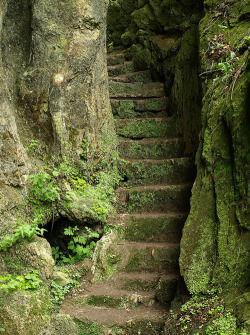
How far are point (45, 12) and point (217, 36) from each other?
314cm

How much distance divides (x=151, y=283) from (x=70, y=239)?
5.18ft

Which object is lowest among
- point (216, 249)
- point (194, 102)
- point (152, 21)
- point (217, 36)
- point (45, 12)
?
point (216, 249)

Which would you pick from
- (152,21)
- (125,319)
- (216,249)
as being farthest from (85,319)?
(152,21)

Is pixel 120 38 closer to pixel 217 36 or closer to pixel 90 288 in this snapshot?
pixel 217 36

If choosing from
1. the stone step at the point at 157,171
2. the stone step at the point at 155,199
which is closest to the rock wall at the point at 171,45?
the stone step at the point at 157,171

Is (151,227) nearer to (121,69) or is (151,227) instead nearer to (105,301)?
(105,301)

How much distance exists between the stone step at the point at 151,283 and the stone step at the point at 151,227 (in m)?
0.75

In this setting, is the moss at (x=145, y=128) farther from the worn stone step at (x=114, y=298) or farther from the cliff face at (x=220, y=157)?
the worn stone step at (x=114, y=298)

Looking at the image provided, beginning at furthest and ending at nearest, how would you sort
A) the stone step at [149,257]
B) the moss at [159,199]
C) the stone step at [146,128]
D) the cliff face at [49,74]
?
the stone step at [146,128]
the moss at [159,199]
the cliff face at [49,74]
the stone step at [149,257]

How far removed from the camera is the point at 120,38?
13.4 m

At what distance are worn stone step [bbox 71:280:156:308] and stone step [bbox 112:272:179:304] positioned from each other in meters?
0.08

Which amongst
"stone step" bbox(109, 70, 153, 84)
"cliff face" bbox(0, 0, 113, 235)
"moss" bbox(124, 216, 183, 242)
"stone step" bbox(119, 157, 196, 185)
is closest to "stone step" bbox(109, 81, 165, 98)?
"stone step" bbox(109, 70, 153, 84)

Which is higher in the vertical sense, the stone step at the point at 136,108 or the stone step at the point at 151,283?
the stone step at the point at 136,108

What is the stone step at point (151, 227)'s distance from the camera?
20.0 ft
